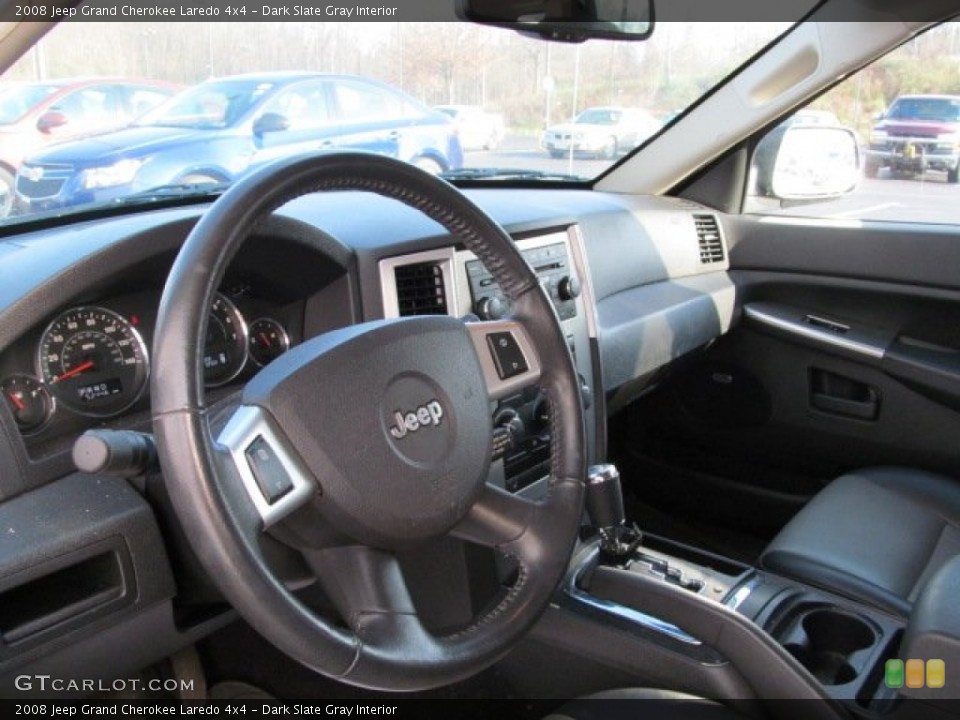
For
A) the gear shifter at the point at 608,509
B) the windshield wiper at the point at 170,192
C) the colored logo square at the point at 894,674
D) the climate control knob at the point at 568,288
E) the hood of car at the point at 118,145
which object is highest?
the hood of car at the point at 118,145

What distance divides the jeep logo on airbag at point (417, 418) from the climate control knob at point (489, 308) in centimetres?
69

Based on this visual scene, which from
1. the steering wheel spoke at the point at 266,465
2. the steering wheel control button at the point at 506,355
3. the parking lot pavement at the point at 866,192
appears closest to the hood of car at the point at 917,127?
the parking lot pavement at the point at 866,192

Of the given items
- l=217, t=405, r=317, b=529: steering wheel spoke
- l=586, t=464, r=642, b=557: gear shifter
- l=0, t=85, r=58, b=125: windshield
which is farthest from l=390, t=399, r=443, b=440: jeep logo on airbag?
l=0, t=85, r=58, b=125: windshield

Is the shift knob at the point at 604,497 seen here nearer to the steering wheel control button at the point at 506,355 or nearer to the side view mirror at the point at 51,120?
the steering wheel control button at the point at 506,355

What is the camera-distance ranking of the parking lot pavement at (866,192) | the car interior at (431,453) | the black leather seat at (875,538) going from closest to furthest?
1. the car interior at (431,453)
2. the black leather seat at (875,538)
3. the parking lot pavement at (866,192)

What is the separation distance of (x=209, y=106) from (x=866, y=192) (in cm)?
203

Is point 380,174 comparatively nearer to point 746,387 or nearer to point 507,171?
point 507,171

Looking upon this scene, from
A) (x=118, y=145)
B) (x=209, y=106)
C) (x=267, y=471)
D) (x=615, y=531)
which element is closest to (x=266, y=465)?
(x=267, y=471)

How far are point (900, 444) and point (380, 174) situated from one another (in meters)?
2.13

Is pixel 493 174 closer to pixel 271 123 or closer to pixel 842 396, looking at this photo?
pixel 271 123

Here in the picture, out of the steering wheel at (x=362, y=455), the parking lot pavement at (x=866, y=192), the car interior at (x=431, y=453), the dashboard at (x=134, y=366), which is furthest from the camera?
the parking lot pavement at (x=866, y=192)

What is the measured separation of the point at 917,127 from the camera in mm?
2906

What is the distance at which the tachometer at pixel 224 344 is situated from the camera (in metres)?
1.64

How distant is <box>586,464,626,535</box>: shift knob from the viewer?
1772 millimetres
